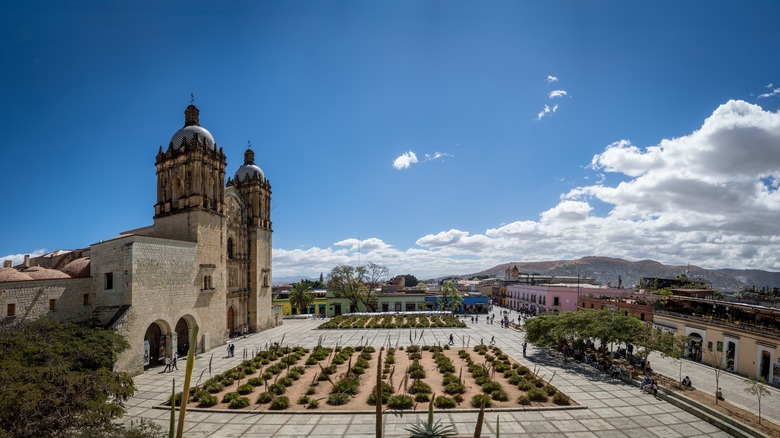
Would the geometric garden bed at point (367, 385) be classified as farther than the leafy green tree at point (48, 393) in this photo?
Yes

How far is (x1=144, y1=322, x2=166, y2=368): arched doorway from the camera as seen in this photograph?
2609 cm

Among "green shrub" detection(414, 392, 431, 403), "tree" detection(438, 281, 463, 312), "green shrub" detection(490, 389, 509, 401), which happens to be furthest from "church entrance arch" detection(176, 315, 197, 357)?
"tree" detection(438, 281, 463, 312)

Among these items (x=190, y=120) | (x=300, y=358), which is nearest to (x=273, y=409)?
(x=300, y=358)

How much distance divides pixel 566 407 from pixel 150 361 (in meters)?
27.8

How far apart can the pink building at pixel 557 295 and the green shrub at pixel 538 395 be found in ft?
109

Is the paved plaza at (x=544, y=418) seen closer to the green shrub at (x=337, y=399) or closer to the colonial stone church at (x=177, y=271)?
the green shrub at (x=337, y=399)

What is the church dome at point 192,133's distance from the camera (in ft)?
111

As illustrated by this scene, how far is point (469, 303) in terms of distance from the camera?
66.4 metres

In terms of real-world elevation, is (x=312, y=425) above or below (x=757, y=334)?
below

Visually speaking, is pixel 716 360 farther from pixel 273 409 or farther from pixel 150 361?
pixel 150 361

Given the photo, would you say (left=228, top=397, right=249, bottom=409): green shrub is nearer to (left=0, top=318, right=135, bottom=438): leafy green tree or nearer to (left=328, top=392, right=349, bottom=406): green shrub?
(left=328, top=392, right=349, bottom=406): green shrub

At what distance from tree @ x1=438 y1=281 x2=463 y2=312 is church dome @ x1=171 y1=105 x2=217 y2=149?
42.4 m

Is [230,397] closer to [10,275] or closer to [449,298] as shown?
[10,275]

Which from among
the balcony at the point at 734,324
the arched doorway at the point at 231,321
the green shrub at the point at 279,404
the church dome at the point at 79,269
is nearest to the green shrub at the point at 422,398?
the green shrub at the point at 279,404
